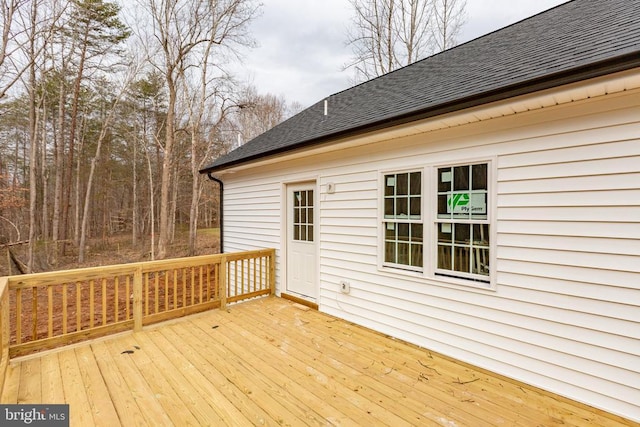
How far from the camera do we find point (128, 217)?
17.6 metres

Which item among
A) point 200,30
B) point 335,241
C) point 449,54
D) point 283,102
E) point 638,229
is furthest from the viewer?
point 283,102

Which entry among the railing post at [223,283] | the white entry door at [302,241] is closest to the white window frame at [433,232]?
the white entry door at [302,241]

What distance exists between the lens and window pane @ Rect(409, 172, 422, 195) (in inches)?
132

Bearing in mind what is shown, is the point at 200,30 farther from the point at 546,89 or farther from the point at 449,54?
the point at 546,89

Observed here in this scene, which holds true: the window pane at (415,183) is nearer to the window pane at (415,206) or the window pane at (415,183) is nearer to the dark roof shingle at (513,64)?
the window pane at (415,206)

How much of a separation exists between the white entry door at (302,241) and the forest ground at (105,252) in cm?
852

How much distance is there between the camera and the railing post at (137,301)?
3.64 m

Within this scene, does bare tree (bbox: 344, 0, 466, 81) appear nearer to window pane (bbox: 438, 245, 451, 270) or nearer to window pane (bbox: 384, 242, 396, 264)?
window pane (bbox: 384, 242, 396, 264)

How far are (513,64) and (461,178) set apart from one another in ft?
4.17

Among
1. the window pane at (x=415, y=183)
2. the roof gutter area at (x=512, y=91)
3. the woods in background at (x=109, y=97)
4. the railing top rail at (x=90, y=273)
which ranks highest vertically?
the woods in background at (x=109, y=97)

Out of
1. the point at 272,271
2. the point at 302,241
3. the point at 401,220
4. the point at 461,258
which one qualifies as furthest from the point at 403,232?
the point at 272,271

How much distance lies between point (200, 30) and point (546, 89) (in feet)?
38.1

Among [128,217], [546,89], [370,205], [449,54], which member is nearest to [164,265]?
[370,205]

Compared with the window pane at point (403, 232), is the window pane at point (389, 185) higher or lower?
higher
